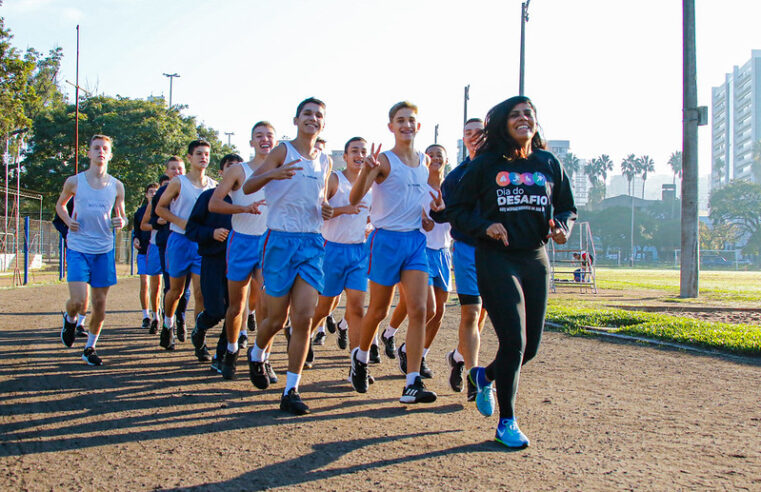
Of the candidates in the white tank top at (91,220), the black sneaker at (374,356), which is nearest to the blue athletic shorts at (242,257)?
the white tank top at (91,220)

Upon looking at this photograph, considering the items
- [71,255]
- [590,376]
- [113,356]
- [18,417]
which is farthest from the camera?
[113,356]

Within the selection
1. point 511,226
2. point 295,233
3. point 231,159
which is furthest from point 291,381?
point 231,159

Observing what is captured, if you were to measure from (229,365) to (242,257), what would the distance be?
39.8 inches

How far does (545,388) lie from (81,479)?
377 centimetres

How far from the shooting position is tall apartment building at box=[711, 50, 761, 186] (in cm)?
17462

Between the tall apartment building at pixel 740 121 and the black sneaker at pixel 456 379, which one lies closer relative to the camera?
the black sneaker at pixel 456 379

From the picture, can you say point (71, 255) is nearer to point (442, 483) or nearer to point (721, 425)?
point (442, 483)

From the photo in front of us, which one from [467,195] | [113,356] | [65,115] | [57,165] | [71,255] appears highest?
[65,115]

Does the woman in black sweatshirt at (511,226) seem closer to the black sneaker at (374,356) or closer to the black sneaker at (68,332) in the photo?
the black sneaker at (374,356)

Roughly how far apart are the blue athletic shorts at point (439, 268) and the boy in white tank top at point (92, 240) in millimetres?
3250

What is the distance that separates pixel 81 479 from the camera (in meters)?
3.29

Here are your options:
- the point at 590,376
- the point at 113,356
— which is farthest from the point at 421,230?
the point at 113,356

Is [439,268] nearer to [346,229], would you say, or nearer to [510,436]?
[346,229]

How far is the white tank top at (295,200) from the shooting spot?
198 inches
